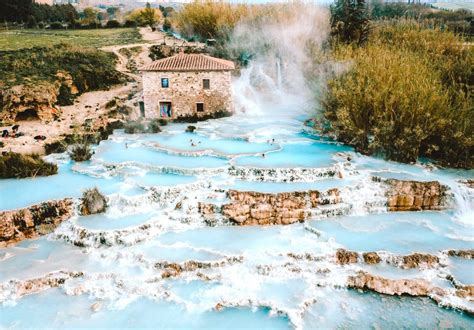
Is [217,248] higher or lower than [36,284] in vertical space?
higher

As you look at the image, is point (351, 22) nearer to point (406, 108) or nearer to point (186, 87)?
point (186, 87)

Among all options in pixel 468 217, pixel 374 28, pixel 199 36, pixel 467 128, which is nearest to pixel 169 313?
pixel 468 217

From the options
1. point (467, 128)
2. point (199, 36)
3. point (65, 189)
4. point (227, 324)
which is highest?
point (199, 36)

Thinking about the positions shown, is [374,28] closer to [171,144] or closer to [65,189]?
[171,144]

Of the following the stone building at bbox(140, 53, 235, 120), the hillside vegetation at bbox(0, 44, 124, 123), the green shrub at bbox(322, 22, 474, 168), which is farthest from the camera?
the stone building at bbox(140, 53, 235, 120)

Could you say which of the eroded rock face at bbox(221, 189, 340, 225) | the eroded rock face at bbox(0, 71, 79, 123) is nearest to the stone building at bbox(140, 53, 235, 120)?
the eroded rock face at bbox(0, 71, 79, 123)

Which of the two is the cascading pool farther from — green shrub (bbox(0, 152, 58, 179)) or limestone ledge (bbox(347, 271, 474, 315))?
green shrub (bbox(0, 152, 58, 179))

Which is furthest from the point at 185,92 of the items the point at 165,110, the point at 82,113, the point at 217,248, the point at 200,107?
the point at 217,248
